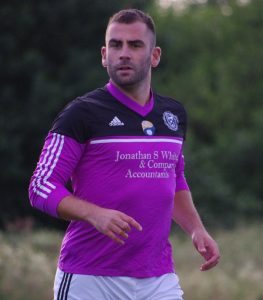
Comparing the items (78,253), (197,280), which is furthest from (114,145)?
(197,280)

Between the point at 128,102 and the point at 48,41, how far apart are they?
1198 inches

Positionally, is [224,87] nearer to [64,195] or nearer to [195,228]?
[195,228]

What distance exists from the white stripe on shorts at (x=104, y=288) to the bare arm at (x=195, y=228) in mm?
428

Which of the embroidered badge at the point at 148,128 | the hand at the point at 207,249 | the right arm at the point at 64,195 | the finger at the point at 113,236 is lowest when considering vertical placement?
the hand at the point at 207,249

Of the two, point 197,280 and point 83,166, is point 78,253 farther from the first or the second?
point 197,280

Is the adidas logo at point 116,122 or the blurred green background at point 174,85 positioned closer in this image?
the adidas logo at point 116,122

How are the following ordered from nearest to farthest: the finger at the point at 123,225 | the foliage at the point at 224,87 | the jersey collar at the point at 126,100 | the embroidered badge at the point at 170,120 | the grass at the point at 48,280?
1. the finger at the point at 123,225
2. the jersey collar at the point at 126,100
3. the embroidered badge at the point at 170,120
4. the grass at the point at 48,280
5. the foliage at the point at 224,87

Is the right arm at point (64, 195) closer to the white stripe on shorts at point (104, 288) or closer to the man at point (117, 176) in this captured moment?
the man at point (117, 176)

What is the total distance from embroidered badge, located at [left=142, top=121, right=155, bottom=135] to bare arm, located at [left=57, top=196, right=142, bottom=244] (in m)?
0.62

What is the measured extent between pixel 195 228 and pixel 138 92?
89 cm

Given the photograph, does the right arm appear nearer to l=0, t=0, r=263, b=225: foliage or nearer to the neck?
the neck

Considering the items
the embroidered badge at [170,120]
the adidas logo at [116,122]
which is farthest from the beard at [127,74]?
the embroidered badge at [170,120]

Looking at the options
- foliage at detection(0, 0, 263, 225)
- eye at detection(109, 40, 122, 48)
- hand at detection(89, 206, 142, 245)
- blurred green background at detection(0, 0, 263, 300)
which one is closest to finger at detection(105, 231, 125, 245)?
hand at detection(89, 206, 142, 245)

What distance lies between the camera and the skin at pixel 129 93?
192 inches
